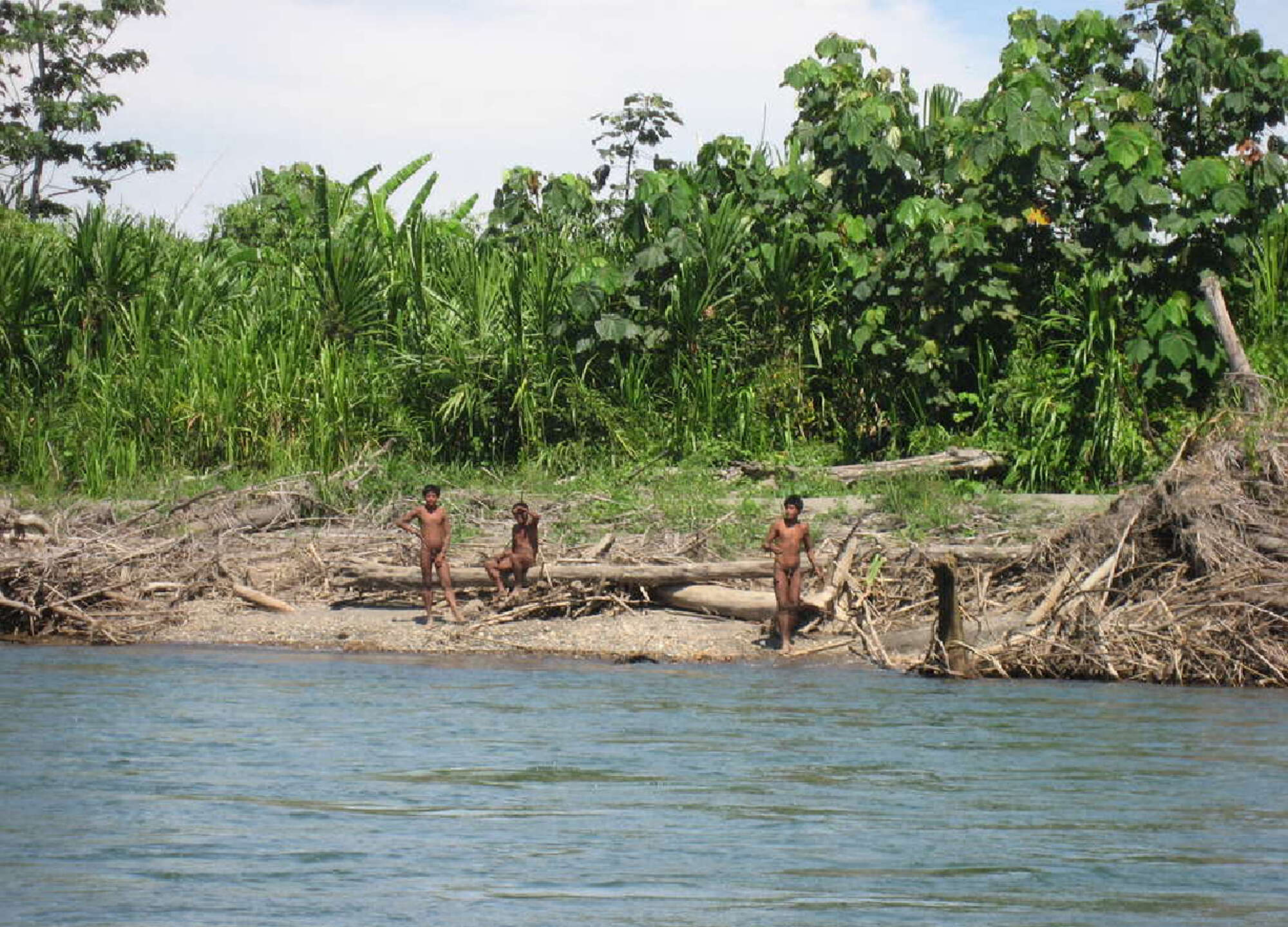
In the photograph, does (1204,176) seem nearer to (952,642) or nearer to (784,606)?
(784,606)

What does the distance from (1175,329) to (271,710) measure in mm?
9575

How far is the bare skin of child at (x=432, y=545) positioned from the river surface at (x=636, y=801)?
1.91 metres

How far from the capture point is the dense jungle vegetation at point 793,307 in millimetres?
15969

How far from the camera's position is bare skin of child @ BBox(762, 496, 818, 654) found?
12.4 metres

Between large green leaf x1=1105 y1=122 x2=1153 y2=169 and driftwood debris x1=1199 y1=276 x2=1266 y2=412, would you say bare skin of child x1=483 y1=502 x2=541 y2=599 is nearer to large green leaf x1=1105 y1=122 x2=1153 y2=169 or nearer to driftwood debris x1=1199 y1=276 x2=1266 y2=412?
driftwood debris x1=1199 y1=276 x2=1266 y2=412

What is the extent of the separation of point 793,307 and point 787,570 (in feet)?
20.5

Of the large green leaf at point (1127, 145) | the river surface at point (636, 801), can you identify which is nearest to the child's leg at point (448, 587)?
the river surface at point (636, 801)

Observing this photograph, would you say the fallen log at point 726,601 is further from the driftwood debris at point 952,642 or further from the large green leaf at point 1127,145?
the large green leaf at point 1127,145

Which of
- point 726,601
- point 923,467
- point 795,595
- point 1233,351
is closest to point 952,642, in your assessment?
point 795,595

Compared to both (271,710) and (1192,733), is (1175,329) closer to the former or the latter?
(1192,733)

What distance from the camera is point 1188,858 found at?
6.36m

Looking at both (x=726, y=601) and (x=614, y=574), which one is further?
(x=614, y=574)

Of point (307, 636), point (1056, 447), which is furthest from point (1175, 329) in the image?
point (307, 636)

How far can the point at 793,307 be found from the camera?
59.5 ft
